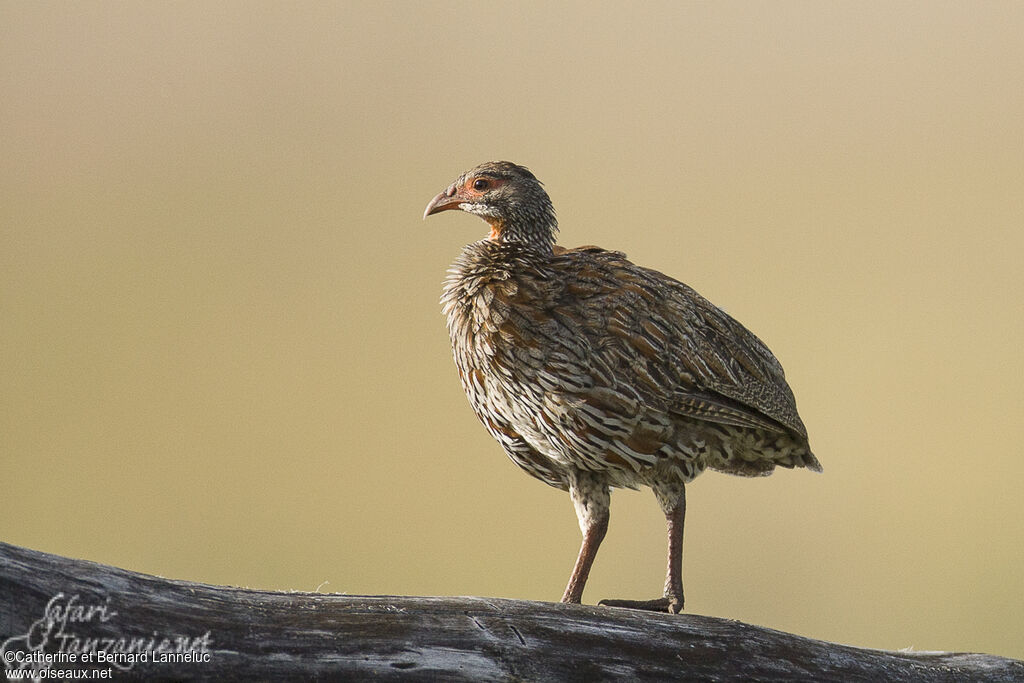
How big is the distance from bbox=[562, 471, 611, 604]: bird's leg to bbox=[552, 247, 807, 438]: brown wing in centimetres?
58

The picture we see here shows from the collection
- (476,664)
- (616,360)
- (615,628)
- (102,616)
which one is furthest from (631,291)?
(102,616)

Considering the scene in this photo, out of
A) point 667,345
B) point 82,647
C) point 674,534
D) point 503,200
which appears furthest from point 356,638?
point 503,200

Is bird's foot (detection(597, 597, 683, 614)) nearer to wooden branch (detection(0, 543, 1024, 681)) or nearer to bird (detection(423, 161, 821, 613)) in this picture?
bird (detection(423, 161, 821, 613))

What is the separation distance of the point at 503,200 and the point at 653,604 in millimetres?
2176

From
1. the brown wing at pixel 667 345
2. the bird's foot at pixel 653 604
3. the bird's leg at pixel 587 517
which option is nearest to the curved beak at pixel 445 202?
the brown wing at pixel 667 345

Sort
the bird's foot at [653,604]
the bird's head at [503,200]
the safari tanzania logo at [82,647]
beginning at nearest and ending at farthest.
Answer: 1. the safari tanzania logo at [82,647]
2. the bird's foot at [653,604]
3. the bird's head at [503,200]

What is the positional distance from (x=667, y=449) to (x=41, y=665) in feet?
9.87

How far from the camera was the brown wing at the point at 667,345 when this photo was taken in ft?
17.3

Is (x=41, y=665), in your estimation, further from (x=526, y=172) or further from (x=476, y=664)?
(x=526, y=172)

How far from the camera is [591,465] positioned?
530 cm

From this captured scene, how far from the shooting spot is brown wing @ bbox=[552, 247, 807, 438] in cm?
529

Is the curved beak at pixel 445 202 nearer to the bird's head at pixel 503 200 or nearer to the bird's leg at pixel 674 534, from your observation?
the bird's head at pixel 503 200

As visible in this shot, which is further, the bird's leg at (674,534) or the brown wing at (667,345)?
the bird's leg at (674,534)

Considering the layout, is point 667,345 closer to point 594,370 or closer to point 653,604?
point 594,370
